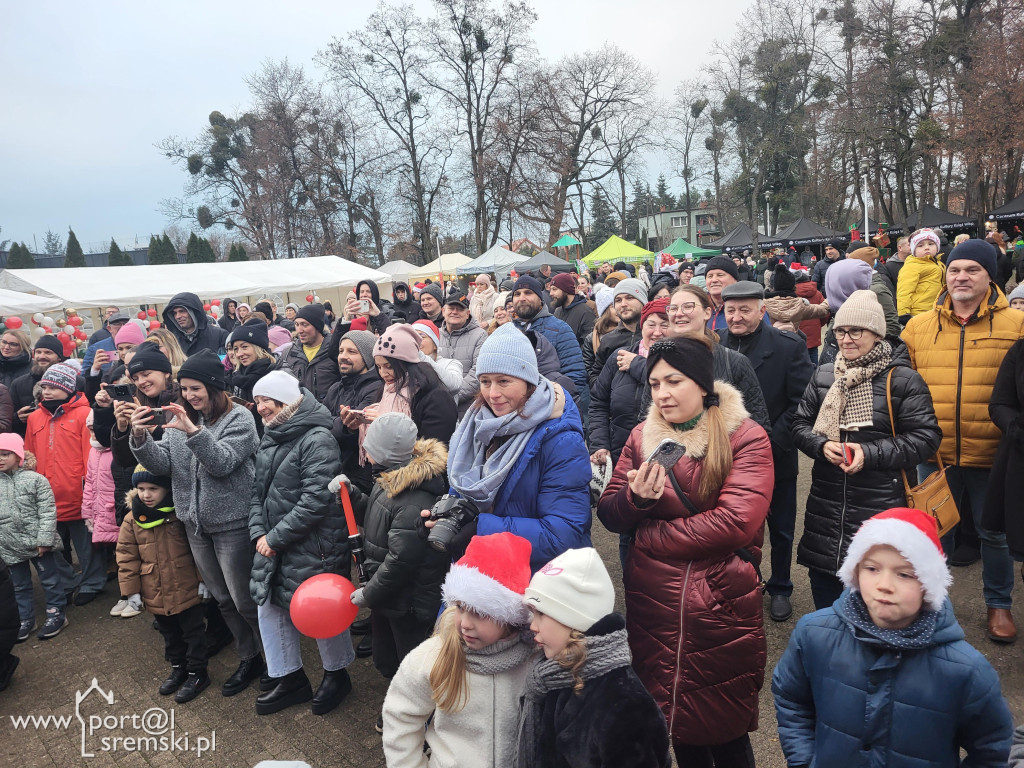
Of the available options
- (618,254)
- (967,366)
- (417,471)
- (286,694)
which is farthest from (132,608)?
(618,254)

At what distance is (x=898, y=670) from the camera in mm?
1862

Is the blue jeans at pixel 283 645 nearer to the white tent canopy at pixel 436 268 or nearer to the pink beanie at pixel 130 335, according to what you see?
the pink beanie at pixel 130 335

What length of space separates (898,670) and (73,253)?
48372 mm

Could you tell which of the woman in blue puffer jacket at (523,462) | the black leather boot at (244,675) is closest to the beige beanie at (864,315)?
Answer: the woman in blue puffer jacket at (523,462)

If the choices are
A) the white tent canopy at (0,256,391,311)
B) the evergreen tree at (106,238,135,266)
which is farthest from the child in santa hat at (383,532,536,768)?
the evergreen tree at (106,238,135,266)

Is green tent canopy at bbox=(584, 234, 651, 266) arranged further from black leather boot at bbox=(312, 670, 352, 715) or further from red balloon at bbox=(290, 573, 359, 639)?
red balloon at bbox=(290, 573, 359, 639)

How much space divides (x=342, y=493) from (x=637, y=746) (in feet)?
6.89

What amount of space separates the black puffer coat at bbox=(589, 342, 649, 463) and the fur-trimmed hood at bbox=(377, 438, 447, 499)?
1318mm

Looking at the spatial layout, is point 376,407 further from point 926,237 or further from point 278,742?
point 926,237

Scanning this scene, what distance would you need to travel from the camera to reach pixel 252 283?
915 inches

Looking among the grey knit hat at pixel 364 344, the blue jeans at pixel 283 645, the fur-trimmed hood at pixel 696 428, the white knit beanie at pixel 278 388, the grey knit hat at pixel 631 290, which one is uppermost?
the grey knit hat at pixel 631 290

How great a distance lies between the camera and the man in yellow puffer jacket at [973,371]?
3592 millimetres

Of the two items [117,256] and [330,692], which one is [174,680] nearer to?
[330,692]

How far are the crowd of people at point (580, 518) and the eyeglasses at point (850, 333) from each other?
0.05 ft
